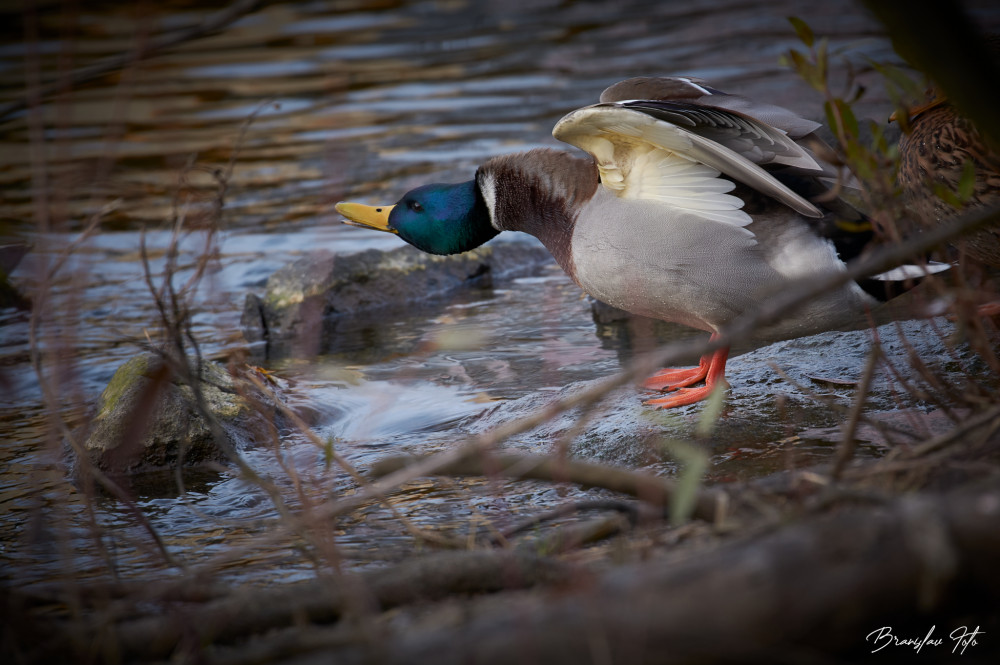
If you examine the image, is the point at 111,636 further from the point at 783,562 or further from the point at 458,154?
the point at 458,154

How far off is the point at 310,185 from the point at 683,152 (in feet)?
20.5

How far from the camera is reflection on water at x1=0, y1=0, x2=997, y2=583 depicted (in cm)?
273

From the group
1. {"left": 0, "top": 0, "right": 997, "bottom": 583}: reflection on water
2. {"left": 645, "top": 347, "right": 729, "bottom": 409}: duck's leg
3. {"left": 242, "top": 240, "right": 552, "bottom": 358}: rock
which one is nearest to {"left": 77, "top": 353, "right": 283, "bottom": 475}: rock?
{"left": 0, "top": 0, "right": 997, "bottom": 583}: reflection on water

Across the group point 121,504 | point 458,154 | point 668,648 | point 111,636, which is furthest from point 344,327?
point 668,648

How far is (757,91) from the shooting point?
9.96 meters

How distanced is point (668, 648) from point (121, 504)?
8.60ft

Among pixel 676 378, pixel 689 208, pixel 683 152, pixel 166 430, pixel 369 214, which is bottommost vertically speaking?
pixel 676 378

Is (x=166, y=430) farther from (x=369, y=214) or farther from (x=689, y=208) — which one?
(x=689, y=208)

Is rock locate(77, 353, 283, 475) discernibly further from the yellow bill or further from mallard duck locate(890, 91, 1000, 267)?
mallard duck locate(890, 91, 1000, 267)

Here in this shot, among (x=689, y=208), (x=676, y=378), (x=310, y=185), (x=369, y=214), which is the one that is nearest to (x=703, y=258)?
(x=689, y=208)

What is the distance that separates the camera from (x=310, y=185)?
29.0 feet

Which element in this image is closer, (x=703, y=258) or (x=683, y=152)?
(x=683, y=152)

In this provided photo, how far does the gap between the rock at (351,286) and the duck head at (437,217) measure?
4.88 ft

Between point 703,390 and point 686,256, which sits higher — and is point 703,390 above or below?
below
